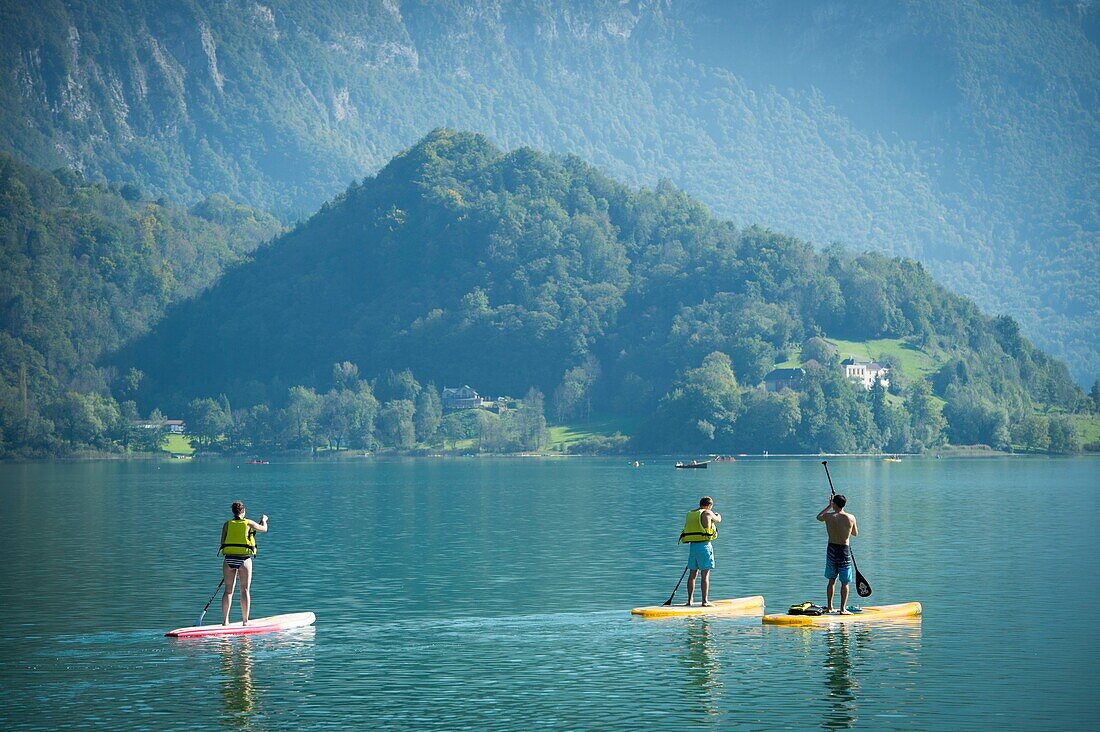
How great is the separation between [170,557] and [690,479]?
94292mm

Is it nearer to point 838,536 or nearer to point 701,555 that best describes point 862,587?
point 838,536

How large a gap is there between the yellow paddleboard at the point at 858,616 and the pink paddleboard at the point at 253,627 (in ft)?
45.4

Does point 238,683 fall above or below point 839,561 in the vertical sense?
below

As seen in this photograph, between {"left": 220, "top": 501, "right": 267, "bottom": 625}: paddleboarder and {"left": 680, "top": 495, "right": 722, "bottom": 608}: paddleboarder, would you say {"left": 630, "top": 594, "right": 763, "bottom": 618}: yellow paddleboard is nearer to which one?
{"left": 680, "top": 495, "right": 722, "bottom": 608}: paddleboarder

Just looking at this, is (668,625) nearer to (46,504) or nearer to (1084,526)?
(1084,526)

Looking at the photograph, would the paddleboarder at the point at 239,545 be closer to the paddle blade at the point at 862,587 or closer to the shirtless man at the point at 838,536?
the shirtless man at the point at 838,536

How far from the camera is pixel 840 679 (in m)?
38.4

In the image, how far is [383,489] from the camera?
142875mm

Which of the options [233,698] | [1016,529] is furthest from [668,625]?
[1016,529]

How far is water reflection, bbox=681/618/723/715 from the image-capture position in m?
36.3

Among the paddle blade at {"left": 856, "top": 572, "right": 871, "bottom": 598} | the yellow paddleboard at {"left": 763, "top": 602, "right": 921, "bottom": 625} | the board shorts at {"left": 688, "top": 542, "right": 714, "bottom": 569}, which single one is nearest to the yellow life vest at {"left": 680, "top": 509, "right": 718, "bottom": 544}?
the board shorts at {"left": 688, "top": 542, "right": 714, "bottom": 569}

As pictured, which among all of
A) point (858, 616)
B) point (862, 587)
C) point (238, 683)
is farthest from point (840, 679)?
point (238, 683)

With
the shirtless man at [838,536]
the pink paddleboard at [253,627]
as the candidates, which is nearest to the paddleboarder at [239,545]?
the pink paddleboard at [253,627]

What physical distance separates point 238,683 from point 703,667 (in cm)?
1166
